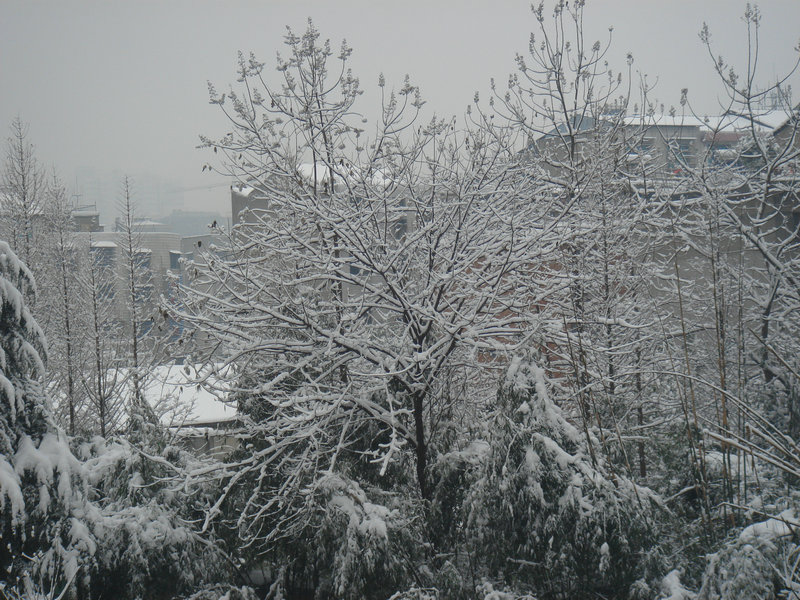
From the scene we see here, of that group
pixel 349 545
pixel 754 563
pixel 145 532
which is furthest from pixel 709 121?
pixel 145 532

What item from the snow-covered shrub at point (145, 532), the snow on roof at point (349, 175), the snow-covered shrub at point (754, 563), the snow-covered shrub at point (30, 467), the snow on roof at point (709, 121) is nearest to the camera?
the snow-covered shrub at point (754, 563)

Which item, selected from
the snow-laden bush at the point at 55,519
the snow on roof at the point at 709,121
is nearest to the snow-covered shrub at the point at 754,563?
the snow-laden bush at the point at 55,519

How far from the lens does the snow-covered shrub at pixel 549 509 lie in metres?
4.67

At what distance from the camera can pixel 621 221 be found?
360 inches

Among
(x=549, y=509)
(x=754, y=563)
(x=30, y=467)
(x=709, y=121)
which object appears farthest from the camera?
(x=709, y=121)

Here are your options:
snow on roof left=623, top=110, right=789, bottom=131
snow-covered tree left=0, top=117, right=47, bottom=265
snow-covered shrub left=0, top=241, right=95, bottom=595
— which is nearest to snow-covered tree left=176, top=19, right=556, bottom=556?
snow-covered shrub left=0, top=241, right=95, bottom=595

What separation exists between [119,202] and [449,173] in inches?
571

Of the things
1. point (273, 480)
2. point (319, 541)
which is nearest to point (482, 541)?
point (319, 541)

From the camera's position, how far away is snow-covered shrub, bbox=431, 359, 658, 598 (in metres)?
4.67

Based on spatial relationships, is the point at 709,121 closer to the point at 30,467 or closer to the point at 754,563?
the point at 754,563

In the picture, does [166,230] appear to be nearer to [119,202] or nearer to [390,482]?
[119,202]

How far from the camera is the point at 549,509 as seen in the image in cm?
477

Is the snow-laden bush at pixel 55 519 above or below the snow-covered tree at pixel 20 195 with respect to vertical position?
below

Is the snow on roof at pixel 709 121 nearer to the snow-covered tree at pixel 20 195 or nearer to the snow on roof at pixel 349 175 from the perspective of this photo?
the snow on roof at pixel 349 175
